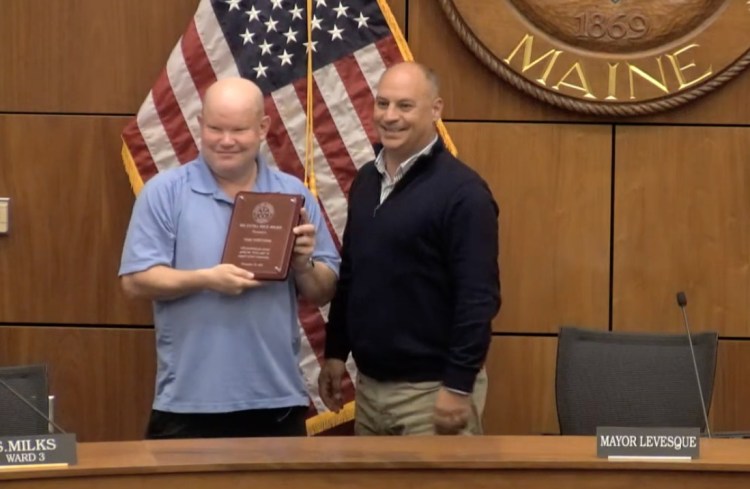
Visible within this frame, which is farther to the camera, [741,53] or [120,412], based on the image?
[120,412]

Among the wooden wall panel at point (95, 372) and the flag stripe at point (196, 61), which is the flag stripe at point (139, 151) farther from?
the wooden wall panel at point (95, 372)

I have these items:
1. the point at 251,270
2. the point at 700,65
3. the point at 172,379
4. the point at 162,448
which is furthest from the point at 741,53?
the point at 162,448

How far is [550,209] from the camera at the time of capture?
12.9ft

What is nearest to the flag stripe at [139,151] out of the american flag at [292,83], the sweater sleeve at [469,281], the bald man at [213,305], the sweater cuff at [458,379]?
the american flag at [292,83]

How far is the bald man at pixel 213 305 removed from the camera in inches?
120

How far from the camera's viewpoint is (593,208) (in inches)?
155

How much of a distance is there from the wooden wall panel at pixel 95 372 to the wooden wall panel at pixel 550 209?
1217 millimetres

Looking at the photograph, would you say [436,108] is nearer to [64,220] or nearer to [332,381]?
[332,381]

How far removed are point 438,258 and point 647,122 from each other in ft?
3.73

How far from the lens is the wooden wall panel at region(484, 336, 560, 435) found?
4.00 metres

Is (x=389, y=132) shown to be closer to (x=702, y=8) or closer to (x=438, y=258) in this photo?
(x=438, y=258)

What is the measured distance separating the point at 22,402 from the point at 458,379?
1033mm

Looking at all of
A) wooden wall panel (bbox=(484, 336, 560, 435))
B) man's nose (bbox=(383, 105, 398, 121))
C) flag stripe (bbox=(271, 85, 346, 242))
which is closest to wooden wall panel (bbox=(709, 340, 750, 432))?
wooden wall panel (bbox=(484, 336, 560, 435))

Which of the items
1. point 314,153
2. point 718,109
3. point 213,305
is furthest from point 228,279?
point 718,109
